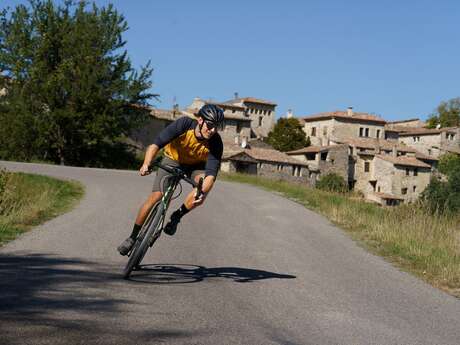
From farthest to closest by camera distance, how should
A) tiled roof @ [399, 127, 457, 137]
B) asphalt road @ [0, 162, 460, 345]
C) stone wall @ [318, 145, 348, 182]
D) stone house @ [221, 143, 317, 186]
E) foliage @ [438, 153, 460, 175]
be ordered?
tiled roof @ [399, 127, 457, 137] < foliage @ [438, 153, 460, 175] < stone wall @ [318, 145, 348, 182] < stone house @ [221, 143, 317, 186] < asphalt road @ [0, 162, 460, 345]

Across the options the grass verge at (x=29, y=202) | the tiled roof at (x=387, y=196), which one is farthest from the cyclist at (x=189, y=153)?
the tiled roof at (x=387, y=196)

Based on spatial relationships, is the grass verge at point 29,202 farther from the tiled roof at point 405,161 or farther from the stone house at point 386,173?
the tiled roof at point 405,161

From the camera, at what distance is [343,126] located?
10412cm

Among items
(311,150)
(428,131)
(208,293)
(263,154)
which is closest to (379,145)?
(311,150)

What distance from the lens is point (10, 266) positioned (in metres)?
6.93

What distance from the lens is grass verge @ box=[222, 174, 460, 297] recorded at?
9938 mm

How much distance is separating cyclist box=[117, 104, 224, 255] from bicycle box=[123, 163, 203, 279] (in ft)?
0.21

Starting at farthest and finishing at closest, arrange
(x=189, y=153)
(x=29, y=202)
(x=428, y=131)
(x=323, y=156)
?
(x=428, y=131) → (x=323, y=156) → (x=29, y=202) → (x=189, y=153)

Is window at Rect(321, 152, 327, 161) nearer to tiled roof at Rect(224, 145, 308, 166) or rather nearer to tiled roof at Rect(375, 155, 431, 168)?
tiled roof at Rect(224, 145, 308, 166)

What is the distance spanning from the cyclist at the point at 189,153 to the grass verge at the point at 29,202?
2888mm

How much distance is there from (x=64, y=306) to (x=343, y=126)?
101386 mm

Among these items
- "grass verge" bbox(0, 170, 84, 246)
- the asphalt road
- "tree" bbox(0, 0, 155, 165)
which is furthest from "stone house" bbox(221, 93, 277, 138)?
the asphalt road

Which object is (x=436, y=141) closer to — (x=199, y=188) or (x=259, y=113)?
(x=259, y=113)

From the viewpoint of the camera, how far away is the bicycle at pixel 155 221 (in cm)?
699
